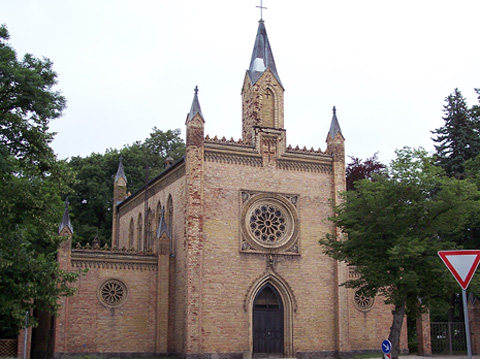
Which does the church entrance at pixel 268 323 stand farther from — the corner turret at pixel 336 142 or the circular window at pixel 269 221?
the corner turret at pixel 336 142

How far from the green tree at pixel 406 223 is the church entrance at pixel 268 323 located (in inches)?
358

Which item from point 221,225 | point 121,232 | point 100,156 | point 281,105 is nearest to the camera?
point 221,225

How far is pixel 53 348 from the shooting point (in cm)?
3025

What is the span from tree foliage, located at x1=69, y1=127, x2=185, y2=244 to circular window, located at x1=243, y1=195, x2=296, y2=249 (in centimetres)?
2100

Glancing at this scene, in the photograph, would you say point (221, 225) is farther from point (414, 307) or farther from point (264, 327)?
point (414, 307)

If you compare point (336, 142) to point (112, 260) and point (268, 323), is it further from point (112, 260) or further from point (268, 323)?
point (112, 260)

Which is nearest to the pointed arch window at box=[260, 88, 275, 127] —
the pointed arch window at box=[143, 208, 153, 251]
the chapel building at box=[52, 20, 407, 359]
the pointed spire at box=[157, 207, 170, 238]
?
the chapel building at box=[52, 20, 407, 359]

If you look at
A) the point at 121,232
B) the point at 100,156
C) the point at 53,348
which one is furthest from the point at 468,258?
the point at 100,156

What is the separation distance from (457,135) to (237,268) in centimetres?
2105

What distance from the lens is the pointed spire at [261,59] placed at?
120 feet

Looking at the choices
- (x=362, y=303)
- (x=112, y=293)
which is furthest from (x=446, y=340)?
(x=112, y=293)

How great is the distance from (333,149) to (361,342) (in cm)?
1166

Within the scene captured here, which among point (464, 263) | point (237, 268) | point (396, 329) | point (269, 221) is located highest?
point (269, 221)

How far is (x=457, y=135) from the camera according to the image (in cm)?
4362
